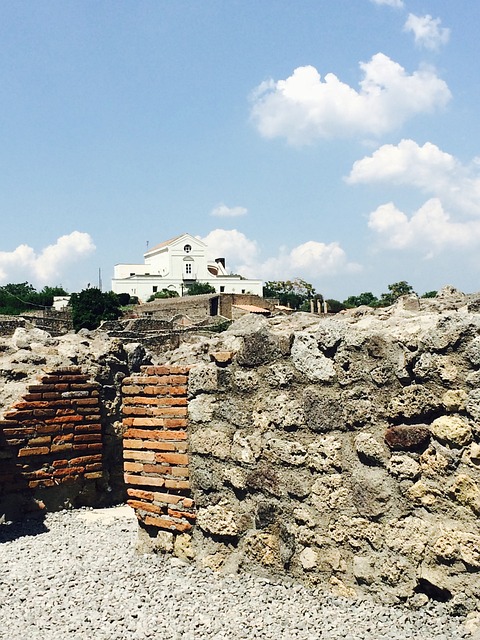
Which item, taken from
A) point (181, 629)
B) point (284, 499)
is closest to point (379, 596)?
point (284, 499)

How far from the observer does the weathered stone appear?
3326 millimetres

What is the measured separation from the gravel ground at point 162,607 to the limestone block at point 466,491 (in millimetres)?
568

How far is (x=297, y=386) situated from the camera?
12.8ft

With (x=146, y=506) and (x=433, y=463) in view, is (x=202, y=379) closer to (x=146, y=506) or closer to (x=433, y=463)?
(x=146, y=506)

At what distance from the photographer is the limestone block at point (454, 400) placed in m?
3.21

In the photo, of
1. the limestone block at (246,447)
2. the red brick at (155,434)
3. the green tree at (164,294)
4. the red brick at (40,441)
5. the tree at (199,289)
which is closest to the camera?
the limestone block at (246,447)

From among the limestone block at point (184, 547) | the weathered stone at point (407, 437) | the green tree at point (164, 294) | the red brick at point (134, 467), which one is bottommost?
the limestone block at point (184, 547)

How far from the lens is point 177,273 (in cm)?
7894

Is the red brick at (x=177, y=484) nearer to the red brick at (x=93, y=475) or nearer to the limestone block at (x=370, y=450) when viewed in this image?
the limestone block at (x=370, y=450)

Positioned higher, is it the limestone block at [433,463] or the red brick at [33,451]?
the limestone block at [433,463]

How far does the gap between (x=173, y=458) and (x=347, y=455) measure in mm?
1365

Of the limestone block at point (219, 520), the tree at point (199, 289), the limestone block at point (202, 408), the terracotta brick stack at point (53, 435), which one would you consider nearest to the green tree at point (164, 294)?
the tree at point (199, 289)

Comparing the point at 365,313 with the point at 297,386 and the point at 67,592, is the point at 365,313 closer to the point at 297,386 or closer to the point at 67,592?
the point at 297,386

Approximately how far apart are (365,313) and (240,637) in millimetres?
2536
